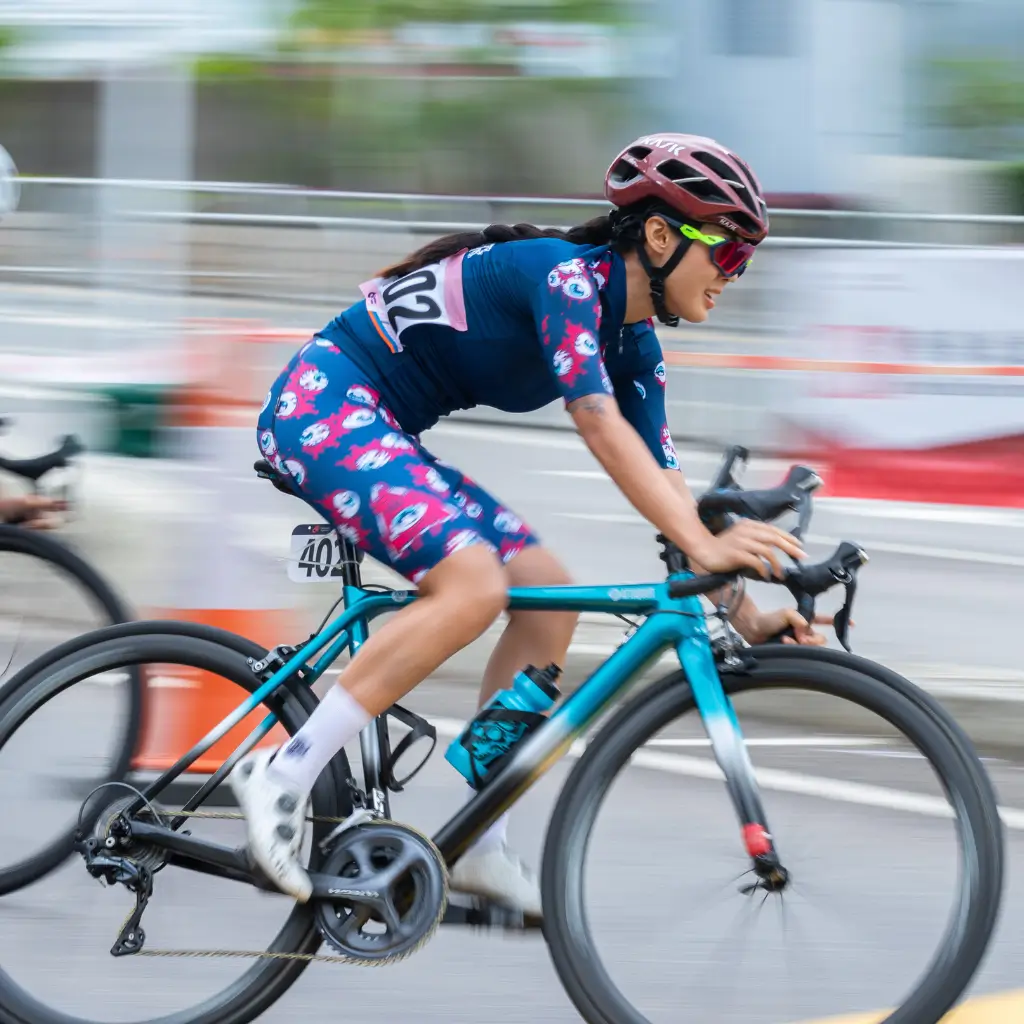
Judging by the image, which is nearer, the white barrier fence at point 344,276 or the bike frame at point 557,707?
the bike frame at point 557,707

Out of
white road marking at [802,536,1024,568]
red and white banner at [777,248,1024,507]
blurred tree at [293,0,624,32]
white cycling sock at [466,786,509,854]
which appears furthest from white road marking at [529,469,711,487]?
blurred tree at [293,0,624,32]

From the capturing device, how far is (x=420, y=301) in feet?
11.8

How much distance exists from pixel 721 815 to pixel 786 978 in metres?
0.33

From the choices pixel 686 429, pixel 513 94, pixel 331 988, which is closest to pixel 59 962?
pixel 331 988

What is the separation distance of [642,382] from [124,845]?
143 centimetres

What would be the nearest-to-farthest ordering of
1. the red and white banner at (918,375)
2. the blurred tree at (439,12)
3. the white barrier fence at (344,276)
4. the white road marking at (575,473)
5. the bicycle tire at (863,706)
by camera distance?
the bicycle tire at (863,706) → the red and white banner at (918,375) → the white barrier fence at (344,276) → the white road marking at (575,473) → the blurred tree at (439,12)

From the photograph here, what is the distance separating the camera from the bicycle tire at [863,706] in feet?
10.5

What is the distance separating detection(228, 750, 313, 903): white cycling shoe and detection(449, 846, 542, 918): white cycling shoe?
319 millimetres

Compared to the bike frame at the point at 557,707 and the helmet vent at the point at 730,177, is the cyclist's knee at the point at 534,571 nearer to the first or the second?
the bike frame at the point at 557,707

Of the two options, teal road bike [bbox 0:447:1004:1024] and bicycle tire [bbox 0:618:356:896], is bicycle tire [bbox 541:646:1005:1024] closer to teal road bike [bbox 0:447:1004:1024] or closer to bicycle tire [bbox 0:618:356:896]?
teal road bike [bbox 0:447:1004:1024]

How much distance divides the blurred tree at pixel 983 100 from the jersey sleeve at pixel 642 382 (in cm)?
1400

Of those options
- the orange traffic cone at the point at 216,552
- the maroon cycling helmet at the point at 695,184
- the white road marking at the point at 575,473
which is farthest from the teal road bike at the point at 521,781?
the white road marking at the point at 575,473

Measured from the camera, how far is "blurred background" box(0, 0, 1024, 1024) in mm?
5738

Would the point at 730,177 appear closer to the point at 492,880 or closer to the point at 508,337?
the point at 508,337
